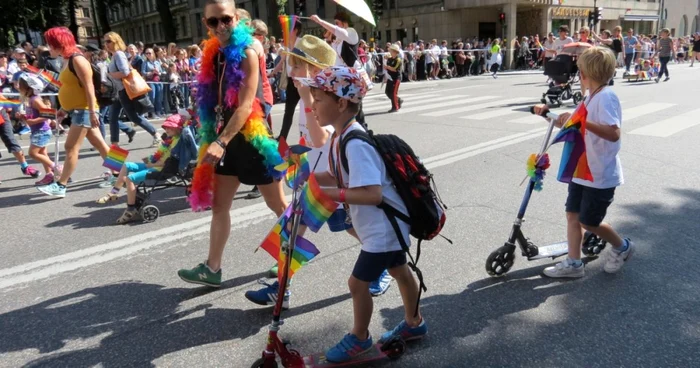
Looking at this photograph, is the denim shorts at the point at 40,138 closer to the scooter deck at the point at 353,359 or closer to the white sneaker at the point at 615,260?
the scooter deck at the point at 353,359

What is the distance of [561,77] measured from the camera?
1209cm

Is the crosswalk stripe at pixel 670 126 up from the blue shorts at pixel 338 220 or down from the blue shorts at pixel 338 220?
down

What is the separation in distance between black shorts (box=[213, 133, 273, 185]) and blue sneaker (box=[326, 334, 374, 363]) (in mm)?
1259

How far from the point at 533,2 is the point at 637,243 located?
33.4 m

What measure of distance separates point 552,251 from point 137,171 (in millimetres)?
4089

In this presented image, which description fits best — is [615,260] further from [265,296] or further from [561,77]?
[561,77]

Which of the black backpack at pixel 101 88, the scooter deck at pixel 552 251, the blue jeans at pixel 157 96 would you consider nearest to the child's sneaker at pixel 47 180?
the black backpack at pixel 101 88

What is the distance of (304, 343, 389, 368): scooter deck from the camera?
8.87 ft

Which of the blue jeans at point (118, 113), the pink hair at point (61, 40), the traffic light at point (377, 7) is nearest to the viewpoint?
the pink hair at point (61, 40)

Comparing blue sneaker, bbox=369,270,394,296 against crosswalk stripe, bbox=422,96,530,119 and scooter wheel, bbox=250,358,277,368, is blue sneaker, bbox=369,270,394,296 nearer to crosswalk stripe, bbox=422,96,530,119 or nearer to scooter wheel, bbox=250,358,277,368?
scooter wheel, bbox=250,358,277,368

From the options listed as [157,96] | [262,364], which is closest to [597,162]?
[262,364]

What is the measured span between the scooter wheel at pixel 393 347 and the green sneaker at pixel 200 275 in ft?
4.52

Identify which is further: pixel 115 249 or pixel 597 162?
pixel 115 249

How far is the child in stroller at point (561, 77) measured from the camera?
11.7 metres
